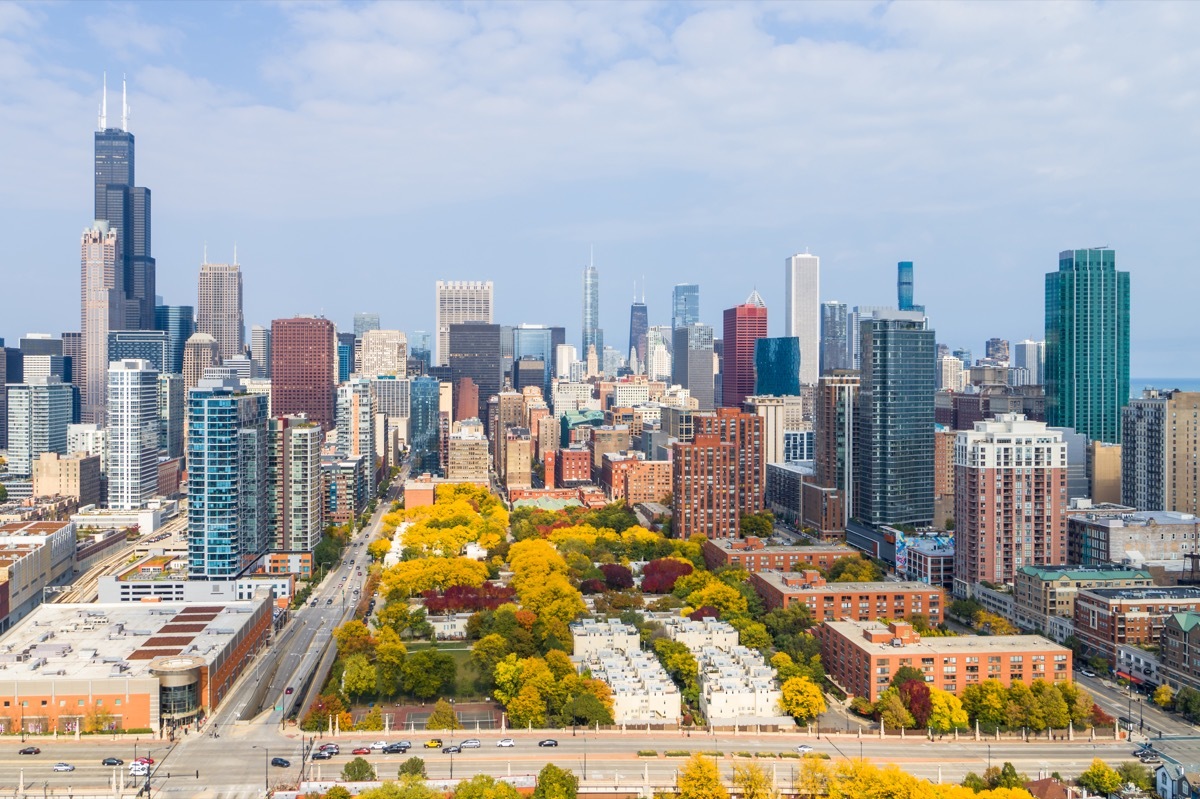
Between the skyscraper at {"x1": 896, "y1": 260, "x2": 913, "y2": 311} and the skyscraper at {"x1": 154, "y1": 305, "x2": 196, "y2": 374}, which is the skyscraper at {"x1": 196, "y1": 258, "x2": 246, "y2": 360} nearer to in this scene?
the skyscraper at {"x1": 154, "y1": 305, "x2": 196, "y2": 374}

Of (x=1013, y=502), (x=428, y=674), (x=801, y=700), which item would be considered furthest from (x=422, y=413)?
(x=801, y=700)

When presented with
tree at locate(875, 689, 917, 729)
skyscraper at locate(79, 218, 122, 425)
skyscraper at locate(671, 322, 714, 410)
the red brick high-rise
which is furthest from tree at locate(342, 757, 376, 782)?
skyscraper at locate(671, 322, 714, 410)

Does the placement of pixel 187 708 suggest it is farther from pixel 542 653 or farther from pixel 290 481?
pixel 290 481

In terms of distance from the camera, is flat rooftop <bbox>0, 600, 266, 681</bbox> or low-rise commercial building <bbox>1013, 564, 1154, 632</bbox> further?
low-rise commercial building <bbox>1013, 564, 1154, 632</bbox>

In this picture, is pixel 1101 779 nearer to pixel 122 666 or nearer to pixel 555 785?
pixel 555 785

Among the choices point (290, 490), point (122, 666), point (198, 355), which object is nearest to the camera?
point (122, 666)

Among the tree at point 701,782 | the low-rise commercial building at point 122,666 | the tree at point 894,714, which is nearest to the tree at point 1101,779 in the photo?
the tree at point 894,714
